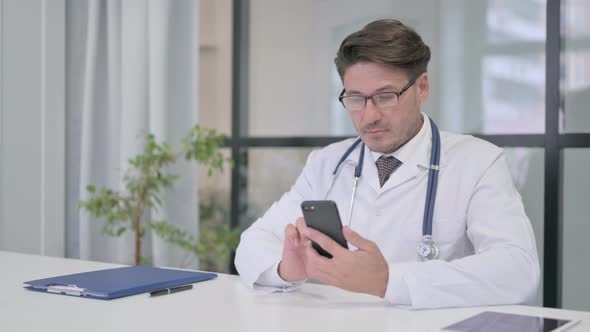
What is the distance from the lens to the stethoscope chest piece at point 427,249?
192 cm

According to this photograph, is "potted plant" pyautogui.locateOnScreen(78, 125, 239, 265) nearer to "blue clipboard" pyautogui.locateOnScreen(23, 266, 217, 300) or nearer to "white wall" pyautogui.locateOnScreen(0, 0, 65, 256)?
"white wall" pyautogui.locateOnScreen(0, 0, 65, 256)

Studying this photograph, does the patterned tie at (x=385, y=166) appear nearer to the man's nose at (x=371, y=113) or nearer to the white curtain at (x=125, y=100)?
the man's nose at (x=371, y=113)

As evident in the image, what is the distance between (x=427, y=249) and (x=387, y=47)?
2.03ft

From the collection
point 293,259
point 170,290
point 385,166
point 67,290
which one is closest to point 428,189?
point 385,166

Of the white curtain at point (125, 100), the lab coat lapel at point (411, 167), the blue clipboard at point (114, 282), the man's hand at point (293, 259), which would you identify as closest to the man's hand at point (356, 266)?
the man's hand at point (293, 259)

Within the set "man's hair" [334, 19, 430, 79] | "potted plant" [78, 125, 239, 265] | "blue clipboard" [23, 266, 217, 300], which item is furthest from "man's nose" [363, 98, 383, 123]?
"potted plant" [78, 125, 239, 265]

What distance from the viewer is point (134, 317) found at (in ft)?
4.92

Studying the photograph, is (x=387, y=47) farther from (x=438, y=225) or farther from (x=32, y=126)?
(x=32, y=126)

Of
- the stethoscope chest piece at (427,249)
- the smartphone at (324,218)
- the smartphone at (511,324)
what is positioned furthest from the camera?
the stethoscope chest piece at (427,249)

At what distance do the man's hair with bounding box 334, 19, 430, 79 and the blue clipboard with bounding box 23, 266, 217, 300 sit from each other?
80 cm

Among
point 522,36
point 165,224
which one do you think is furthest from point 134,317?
point 522,36

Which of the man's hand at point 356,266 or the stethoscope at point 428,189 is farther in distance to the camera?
the stethoscope at point 428,189

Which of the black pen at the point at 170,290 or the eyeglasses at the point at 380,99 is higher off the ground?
the eyeglasses at the point at 380,99

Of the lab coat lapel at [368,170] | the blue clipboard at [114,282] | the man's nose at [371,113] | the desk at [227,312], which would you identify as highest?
the man's nose at [371,113]
